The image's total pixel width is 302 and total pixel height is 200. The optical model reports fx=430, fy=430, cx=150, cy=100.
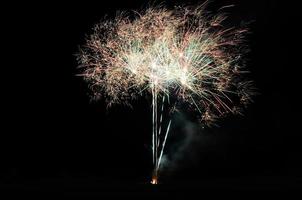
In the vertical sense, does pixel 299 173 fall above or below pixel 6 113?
below

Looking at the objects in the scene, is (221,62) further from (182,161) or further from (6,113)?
(6,113)

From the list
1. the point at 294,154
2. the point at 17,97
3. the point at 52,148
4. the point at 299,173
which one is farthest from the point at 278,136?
the point at 17,97

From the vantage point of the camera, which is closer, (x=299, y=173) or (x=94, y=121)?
(x=299, y=173)

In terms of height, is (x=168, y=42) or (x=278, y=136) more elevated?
(x=168, y=42)

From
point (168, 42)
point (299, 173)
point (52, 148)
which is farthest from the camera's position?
point (52, 148)

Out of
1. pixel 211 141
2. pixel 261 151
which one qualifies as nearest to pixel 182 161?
pixel 211 141

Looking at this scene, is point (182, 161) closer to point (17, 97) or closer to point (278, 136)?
point (278, 136)

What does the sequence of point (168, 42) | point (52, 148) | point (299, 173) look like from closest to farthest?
point (168, 42) < point (299, 173) < point (52, 148)

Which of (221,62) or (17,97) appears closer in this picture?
(221,62)

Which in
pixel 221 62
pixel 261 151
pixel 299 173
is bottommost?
pixel 299 173
